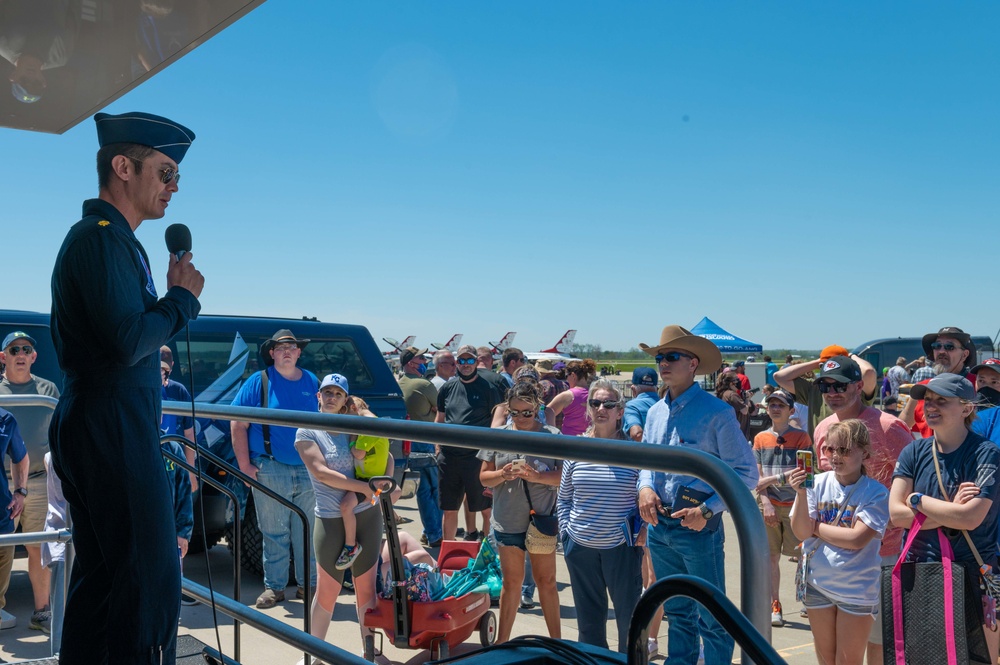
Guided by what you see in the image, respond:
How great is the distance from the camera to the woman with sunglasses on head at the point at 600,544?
4.52 metres

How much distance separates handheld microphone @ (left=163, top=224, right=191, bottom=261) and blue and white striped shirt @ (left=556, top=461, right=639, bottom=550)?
9.10 feet

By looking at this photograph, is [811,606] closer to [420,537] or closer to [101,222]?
[101,222]

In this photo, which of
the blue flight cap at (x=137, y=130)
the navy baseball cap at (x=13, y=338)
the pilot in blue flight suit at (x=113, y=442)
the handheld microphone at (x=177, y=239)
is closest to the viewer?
the pilot in blue flight suit at (x=113, y=442)

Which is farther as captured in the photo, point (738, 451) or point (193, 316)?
point (738, 451)

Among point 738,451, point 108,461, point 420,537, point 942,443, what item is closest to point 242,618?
point 108,461

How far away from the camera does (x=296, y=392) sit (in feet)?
21.4

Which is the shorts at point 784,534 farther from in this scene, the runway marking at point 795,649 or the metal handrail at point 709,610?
the metal handrail at point 709,610

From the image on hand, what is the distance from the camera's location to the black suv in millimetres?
6816

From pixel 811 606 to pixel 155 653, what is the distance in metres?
3.34

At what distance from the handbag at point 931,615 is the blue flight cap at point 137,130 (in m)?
3.71

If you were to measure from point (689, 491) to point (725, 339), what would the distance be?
29776mm

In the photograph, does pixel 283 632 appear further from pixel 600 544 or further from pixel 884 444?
pixel 884 444

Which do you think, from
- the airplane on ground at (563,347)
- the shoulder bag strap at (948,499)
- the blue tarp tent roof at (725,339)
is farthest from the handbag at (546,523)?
the airplane on ground at (563,347)

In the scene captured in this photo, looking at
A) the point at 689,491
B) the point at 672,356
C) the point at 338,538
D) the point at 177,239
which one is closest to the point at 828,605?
the point at 689,491
